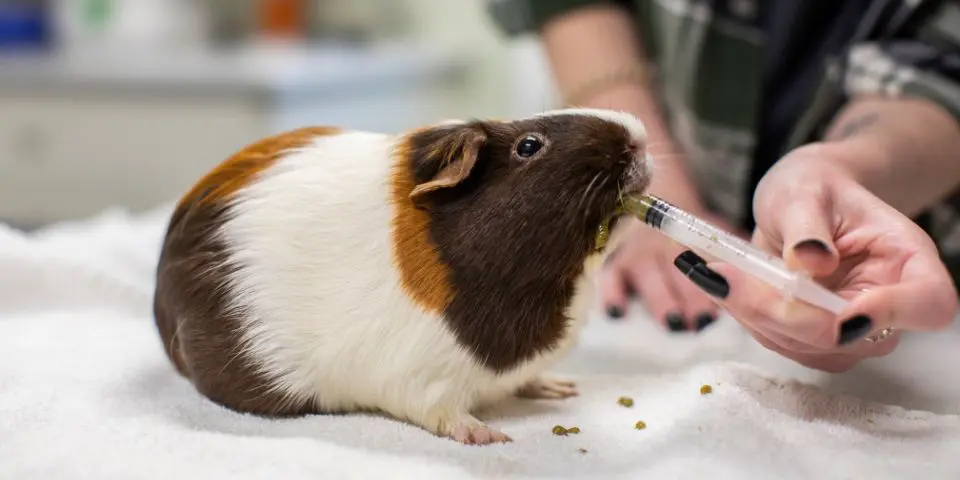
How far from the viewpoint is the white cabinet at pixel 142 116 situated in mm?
2018

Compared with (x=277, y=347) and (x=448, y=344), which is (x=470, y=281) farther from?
(x=277, y=347)

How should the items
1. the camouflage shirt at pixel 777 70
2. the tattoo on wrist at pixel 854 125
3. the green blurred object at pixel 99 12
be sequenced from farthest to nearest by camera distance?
1. the green blurred object at pixel 99 12
2. the camouflage shirt at pixel 777 70
3. the tattoo on wrist at pixel 854 125

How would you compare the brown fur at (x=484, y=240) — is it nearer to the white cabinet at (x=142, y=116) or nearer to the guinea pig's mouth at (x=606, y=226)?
the guinea pig's mouth at (x=606, y=226)

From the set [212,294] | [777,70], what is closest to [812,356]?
[212,294]

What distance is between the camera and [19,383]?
2.53ft

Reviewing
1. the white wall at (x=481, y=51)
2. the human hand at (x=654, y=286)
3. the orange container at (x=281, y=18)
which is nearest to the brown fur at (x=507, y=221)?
the human hand at (x=654, y=286)

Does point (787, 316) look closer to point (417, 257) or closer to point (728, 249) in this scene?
point (728, 249)

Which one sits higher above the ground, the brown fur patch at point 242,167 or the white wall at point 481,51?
the brown fur patch at point 242,167

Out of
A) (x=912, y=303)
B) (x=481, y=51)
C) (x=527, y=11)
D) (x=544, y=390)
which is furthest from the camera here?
(x=481, y=51)

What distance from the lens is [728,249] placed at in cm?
67

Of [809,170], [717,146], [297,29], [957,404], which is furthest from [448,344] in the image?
[297,29]

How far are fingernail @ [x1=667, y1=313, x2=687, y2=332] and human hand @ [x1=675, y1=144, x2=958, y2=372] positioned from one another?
0.28 metres

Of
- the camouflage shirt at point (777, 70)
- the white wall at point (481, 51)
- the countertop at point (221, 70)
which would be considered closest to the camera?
the camouflage shirt at point (777, 70)

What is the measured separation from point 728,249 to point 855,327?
0.11m
